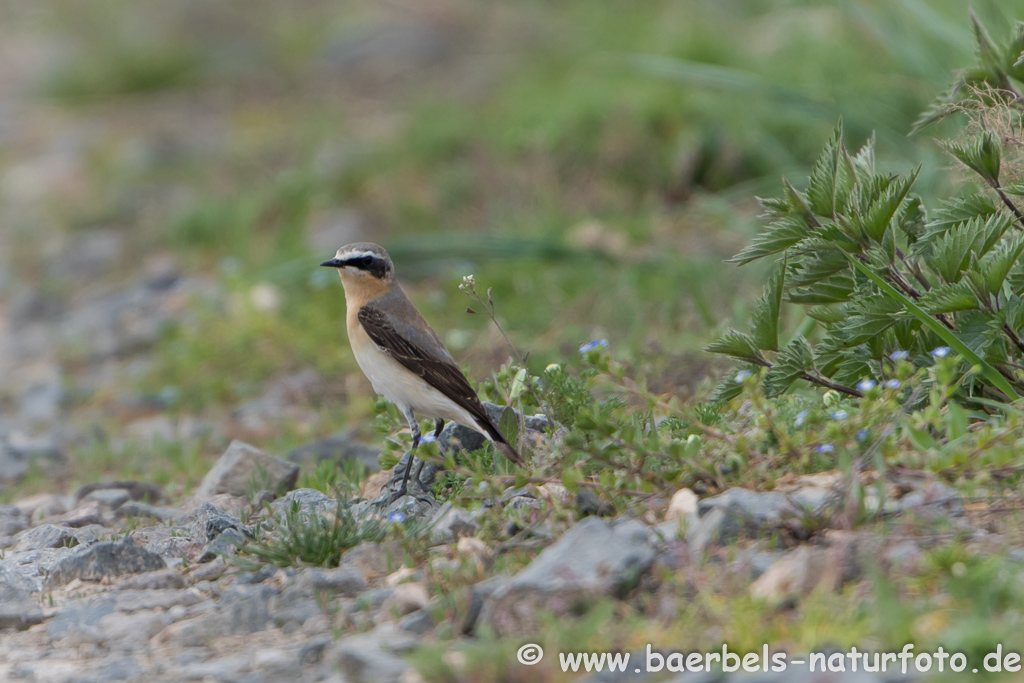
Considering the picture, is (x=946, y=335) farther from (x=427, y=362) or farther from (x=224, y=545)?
(x=224, y=545)

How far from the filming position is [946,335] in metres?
3.77

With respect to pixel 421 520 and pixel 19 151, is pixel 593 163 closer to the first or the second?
pixel 421 520

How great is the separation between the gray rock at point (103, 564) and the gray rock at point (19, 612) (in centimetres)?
16

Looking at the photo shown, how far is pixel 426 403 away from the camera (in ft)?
15.5

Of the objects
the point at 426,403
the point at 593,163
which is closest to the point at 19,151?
the point at 593,163

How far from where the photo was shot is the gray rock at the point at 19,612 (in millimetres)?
3697

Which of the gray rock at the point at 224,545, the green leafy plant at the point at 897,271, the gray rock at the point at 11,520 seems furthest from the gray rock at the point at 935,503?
Answer: the gray rock at the point at 11,520

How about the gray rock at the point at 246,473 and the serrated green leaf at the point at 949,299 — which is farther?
the gray rock at the point at 246,473

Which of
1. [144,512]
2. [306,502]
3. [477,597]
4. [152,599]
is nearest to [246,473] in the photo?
[144,512]

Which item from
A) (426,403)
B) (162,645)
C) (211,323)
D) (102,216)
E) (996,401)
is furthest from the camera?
(102,216)

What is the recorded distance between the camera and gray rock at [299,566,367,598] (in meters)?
3.55

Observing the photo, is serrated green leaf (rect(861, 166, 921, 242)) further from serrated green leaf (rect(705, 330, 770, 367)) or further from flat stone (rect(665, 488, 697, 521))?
flat stone (rect(665, 488, 697, 521))

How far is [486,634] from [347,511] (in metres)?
1.10
